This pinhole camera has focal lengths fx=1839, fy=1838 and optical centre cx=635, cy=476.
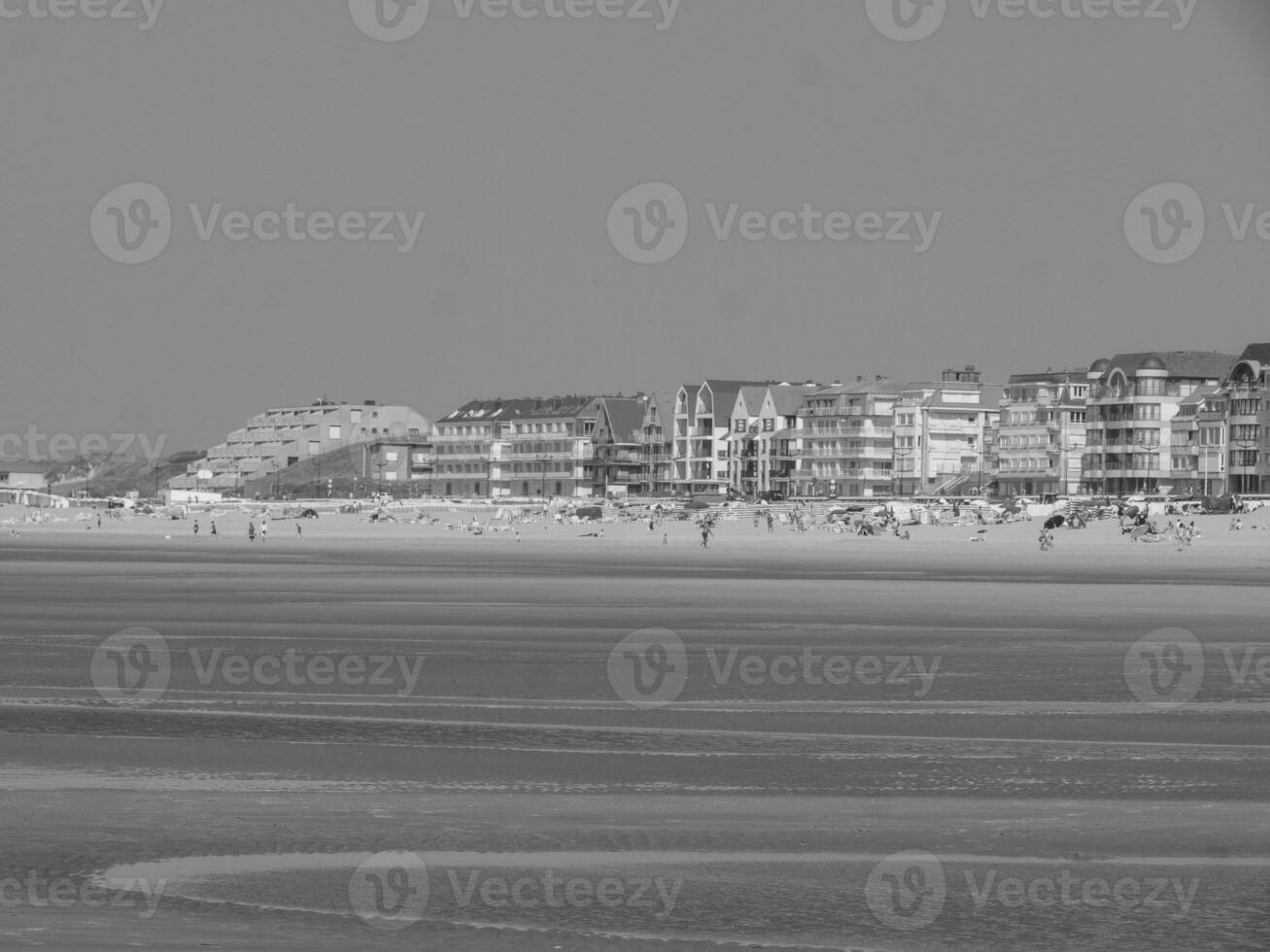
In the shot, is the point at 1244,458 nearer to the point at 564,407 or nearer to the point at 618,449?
the point at 618,449

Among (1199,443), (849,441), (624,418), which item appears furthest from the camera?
(624,418)

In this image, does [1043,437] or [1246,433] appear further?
[1043,437]

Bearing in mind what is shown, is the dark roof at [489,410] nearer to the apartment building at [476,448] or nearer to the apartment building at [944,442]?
the apartment building at [476,448]

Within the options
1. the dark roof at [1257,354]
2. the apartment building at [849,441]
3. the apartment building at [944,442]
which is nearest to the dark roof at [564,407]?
the apartment building at [849,441]

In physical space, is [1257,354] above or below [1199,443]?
above

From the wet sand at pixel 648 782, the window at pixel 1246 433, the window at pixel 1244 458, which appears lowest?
the wet sand at pixel 648 782

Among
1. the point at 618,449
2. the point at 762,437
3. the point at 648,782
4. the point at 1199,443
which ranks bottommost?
the point at 648,782

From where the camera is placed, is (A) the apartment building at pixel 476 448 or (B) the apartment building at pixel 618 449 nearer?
(B) the apartment building at pixel 618 449

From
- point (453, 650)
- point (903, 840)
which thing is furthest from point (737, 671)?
point (903, 840)

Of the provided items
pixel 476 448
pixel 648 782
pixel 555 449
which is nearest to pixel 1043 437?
pixel 555 449
